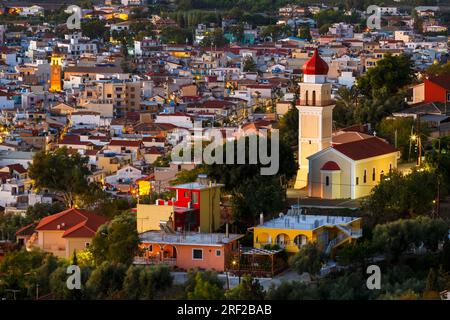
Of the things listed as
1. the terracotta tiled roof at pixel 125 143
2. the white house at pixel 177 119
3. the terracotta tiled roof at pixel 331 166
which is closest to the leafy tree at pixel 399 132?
the terracotta tiled roof at pixel 331 166

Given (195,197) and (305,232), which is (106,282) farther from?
(305,232)

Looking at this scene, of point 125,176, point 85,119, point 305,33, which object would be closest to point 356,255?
point 125,176

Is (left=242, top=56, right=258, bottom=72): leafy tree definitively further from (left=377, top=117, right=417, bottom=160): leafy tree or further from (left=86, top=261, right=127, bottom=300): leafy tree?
(left=86, top=261, right=127, bottom=300): leafy tree

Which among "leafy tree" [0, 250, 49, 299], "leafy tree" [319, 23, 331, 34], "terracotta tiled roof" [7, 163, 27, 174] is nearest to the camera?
"leafy tree" [0, 250, 49, 299]

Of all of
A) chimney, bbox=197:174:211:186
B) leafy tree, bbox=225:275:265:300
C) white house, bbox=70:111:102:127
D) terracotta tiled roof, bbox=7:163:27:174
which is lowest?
white house, bbox=70:111:102:127

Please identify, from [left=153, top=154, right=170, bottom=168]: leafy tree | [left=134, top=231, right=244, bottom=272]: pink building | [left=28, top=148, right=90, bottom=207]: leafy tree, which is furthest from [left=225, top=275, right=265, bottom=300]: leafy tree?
[left=153, top=154, right=170, bottom=168]: leafy tree

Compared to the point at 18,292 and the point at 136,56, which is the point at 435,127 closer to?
the point at 18,292
